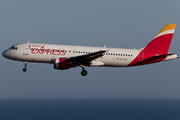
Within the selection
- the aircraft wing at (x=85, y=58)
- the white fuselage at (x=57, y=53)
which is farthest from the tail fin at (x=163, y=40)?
the aircraft wing at (x=85, y=58)

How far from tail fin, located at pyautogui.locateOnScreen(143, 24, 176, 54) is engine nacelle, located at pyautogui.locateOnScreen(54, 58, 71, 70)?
14345 mm

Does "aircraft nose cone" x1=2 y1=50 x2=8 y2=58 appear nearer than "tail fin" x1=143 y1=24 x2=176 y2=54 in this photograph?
Yes

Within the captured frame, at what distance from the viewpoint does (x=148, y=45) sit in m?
49.8

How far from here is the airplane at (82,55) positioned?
44.3 m

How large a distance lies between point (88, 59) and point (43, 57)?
716cm

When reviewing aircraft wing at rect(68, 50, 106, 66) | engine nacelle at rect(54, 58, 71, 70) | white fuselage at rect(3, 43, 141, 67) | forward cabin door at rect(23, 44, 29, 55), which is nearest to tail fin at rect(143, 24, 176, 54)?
white fuselage at rect(3, 43, 141, 67)

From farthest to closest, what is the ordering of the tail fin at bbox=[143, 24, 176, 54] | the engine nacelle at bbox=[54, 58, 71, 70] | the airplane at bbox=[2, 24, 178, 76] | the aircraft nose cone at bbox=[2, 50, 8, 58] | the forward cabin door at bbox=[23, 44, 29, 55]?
the tail fin at bbox=[143, 24, 176, 54], the aircraft nose cone at bbox=[2, 50, 8, 58], the forward cabin door at bbox=[23, 44, 29, 55], the airplane at bbox=[2, 24, 178, 76], the engine nacelle at bbox=[54, 58, 71, 70]

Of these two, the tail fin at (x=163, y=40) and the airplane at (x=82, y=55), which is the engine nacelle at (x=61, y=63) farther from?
the tail fin at (x=163, y=40)

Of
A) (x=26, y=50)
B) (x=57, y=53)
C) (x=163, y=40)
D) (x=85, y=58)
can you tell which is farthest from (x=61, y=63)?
(x=163, y=40)

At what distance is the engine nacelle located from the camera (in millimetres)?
43322

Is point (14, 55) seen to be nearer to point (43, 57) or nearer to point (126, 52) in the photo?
point (43, 57)

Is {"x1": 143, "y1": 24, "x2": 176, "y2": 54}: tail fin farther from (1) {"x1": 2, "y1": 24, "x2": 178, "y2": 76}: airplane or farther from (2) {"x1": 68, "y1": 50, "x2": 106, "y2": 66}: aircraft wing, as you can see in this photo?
(2) {"x1": 68, "y1": 50, "x2": 106, "y2": 66}: aircraft wing

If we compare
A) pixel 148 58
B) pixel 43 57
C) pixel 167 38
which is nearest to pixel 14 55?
pixel 43 57

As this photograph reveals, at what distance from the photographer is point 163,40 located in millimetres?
50219
